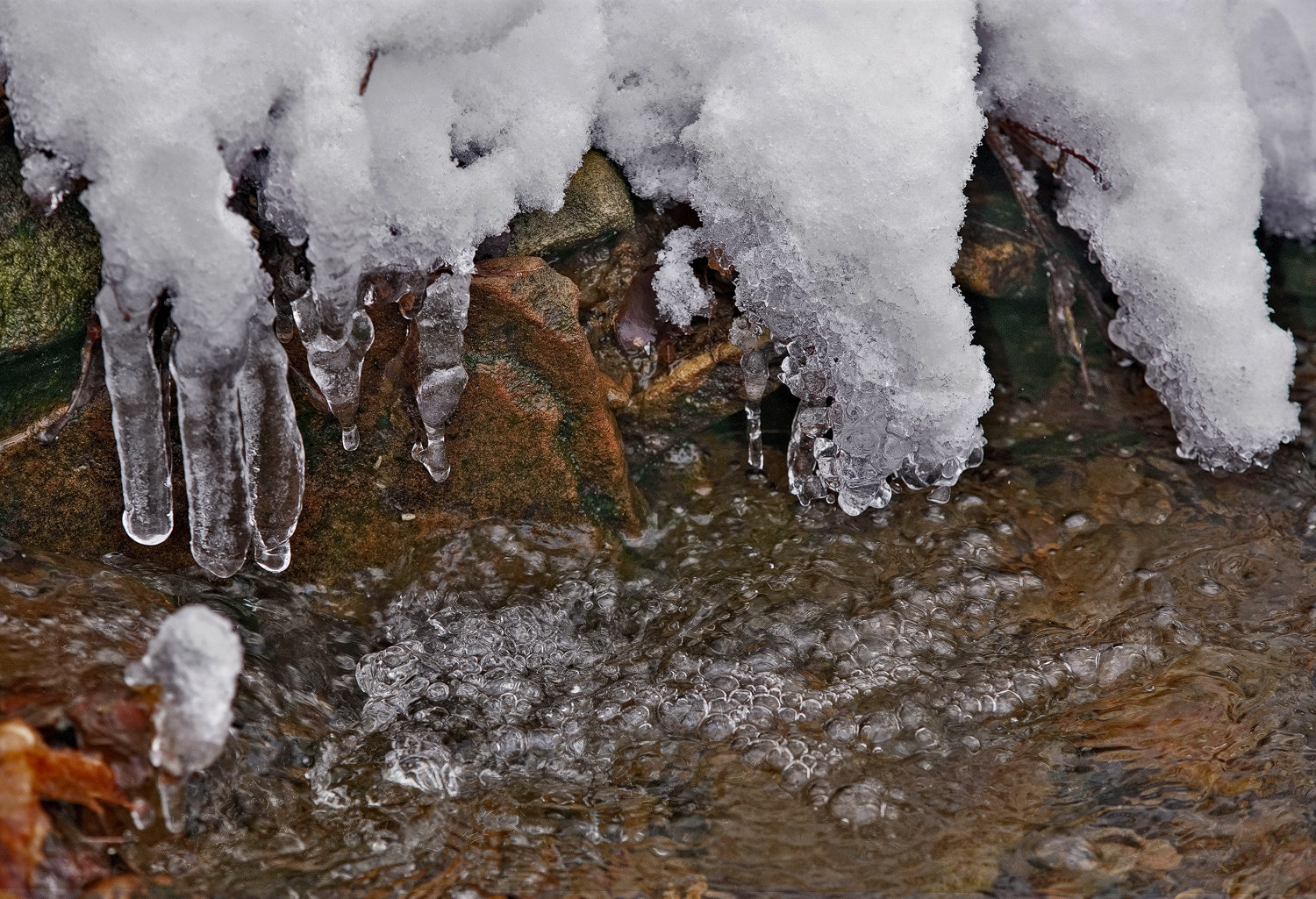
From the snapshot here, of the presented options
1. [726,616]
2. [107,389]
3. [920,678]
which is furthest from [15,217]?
[920,678]

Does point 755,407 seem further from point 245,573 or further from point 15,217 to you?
point 15,217

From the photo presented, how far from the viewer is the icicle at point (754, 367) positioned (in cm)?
251

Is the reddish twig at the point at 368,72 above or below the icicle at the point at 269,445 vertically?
above

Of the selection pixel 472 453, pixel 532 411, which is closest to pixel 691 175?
pixel 532 411

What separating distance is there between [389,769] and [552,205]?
121cm

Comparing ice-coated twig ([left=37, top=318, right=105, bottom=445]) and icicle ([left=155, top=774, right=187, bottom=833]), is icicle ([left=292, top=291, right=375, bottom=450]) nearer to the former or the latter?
ice-coated twig ([left=37, top=318, right=105, bottom=445])

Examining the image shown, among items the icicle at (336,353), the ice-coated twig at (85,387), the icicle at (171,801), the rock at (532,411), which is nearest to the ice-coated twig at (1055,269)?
the rock at (532,411)

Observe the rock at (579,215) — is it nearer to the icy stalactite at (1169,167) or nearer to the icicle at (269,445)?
the icicle at (269,445)

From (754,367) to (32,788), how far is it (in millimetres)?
1712

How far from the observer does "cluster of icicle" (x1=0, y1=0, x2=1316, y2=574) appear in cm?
189

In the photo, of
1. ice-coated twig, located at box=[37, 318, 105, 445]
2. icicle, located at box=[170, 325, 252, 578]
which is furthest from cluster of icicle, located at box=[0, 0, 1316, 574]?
ice-coated twig, located at box=[37, 318, 105, 445]

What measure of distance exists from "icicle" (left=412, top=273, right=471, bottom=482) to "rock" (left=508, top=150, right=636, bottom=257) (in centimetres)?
21

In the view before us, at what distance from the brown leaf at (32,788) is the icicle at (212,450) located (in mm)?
617

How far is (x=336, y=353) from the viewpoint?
7.01ft
